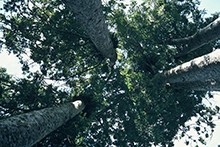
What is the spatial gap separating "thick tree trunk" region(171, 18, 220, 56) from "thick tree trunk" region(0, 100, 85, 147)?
7.29 meters

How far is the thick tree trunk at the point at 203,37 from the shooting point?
40.2 feet

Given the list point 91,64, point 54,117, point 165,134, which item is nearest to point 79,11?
point 54,117

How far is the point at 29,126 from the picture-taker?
6.90m

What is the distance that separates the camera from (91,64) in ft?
54.4

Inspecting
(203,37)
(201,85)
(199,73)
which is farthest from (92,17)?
(201,85)

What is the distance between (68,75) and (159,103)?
5.40 meters

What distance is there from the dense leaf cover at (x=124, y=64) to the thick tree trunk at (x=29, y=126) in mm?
4407

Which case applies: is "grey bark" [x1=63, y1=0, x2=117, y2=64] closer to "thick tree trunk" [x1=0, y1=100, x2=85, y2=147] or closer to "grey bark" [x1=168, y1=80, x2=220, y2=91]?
"thick tree trunk" [x1=0, y1=100, x2=85, y2=147]

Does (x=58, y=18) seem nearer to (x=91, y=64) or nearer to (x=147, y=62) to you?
(x=91, y=64)

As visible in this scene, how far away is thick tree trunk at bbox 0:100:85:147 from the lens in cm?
580

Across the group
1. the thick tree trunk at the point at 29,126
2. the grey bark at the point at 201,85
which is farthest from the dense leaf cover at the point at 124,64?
the thick tree trunk at the point at 29,126

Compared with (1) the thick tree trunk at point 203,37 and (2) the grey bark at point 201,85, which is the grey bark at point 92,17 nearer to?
(1) the thick tree trunk at point 203,37

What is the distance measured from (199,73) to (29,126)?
23.7 feet

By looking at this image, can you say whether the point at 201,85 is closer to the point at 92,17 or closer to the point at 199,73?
the point at 199,73
